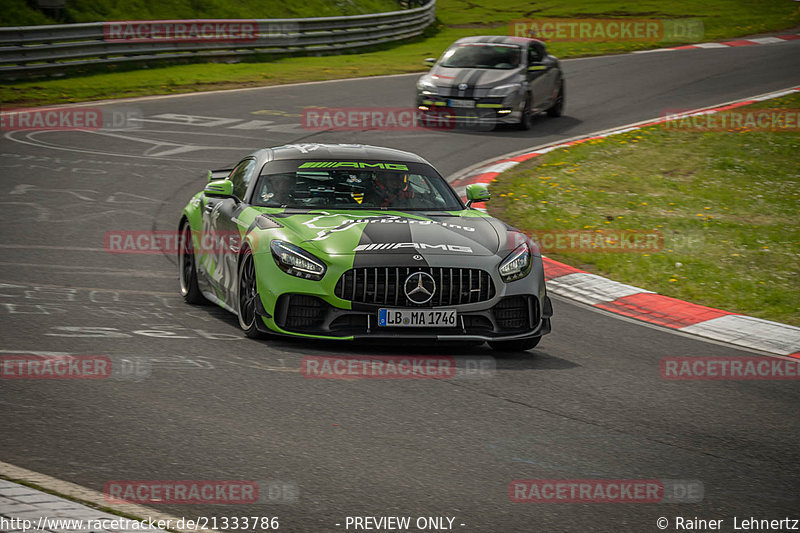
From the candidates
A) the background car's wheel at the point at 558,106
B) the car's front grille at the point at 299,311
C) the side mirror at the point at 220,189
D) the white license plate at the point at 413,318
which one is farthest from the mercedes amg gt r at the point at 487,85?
the car's front grille at the point at 299,311

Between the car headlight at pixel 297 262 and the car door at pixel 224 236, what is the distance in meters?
0.67

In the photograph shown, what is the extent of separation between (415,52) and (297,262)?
27335 millimetres

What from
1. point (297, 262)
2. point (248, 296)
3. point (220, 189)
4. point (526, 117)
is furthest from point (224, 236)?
point (526, 117)

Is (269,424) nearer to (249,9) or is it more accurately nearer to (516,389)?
(516,389)

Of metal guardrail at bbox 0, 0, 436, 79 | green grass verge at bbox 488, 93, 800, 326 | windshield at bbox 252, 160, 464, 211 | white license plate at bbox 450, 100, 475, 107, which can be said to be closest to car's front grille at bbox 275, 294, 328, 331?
windshield at bbox 252, 160, 464, 211

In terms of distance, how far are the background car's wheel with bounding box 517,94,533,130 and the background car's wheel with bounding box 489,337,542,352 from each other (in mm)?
13095

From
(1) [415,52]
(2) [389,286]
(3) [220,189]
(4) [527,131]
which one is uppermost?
(3) [220,189]

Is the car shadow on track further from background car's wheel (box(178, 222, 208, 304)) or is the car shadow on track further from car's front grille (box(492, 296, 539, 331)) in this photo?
car's front grille (box(492, 296, 539, 331))

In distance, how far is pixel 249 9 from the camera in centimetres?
3653

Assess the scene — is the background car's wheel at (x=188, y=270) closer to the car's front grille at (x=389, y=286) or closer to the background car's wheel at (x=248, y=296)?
the background car's wheel at (x=248, y=296)

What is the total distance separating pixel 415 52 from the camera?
33750mm

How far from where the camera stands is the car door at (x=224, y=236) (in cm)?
805

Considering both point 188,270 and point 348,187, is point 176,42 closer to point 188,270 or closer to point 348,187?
point 188,270

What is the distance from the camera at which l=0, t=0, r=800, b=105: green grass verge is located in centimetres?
2327
